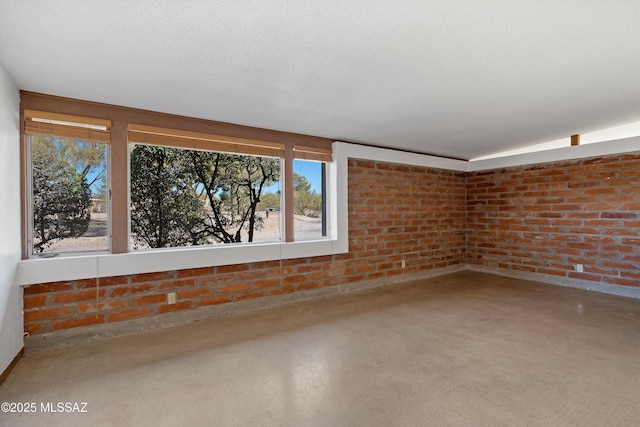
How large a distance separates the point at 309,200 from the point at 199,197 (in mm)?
1508

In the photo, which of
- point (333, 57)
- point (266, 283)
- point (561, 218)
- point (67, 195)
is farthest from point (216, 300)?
point (561, 218)

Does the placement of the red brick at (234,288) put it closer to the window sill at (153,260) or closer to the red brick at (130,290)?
the window sill at (153,260)

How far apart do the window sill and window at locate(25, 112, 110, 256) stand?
21 centimetres

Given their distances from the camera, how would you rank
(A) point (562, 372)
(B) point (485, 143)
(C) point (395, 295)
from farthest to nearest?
(B) point (485, 143), (C) point (395, 295), (A) point (562, 372)

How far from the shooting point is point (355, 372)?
226 cm

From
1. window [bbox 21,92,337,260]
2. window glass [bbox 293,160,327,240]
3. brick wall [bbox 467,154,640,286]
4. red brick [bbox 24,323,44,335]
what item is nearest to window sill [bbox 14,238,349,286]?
window [bbox 21,92,337,260]

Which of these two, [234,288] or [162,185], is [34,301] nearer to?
[162,185]

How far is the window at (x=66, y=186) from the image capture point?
2.73 m

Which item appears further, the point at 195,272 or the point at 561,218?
the point at 561,218

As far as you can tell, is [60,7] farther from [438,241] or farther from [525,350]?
[438,241]

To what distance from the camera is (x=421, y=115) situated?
3428 millimetres

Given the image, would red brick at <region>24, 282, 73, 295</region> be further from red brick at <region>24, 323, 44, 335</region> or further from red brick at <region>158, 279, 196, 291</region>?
red brick at <region>158, 279, 196, 291</region>

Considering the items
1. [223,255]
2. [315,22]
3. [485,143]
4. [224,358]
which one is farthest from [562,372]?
[485,143]

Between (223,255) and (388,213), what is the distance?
2.78 meters
